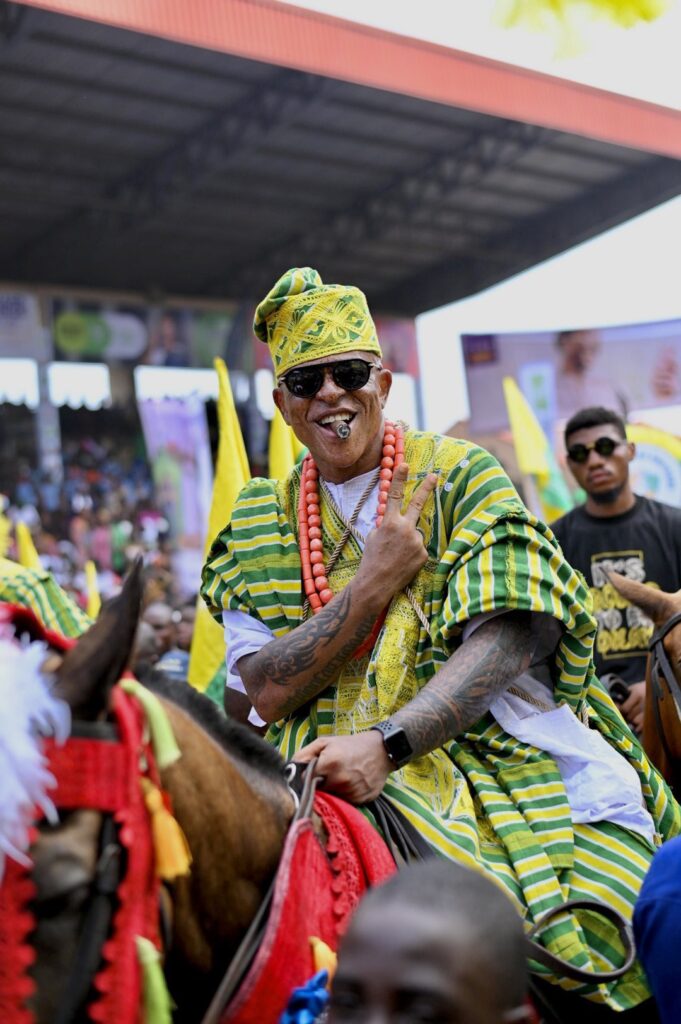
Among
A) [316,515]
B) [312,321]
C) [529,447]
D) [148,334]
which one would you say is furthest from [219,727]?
[148,334]

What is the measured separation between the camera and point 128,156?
18.0 metres

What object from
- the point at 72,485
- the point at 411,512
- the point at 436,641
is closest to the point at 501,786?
the point at 436,641

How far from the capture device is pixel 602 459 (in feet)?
20.7

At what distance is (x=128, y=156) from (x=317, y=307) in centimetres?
1561

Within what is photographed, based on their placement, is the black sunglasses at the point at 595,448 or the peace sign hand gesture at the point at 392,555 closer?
the peace sign hand gesture at the point at 392,555

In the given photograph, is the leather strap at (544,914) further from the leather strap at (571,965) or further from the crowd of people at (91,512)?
the crowd of people at (91,512)

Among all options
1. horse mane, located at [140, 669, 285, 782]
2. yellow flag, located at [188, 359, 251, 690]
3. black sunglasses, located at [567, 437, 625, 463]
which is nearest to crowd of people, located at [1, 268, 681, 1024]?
horse mane, located at [140, 669, 285, 782]

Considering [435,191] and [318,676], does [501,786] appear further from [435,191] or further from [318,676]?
[435,191]

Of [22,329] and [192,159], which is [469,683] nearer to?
[192,159]

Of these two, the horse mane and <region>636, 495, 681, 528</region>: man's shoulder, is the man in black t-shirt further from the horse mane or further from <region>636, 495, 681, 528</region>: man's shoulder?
the horse mane

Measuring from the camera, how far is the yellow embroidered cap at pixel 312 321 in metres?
3.27

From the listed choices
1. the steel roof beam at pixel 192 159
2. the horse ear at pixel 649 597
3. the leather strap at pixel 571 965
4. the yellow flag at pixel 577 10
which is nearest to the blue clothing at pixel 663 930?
the leather strap at pixel 571 965

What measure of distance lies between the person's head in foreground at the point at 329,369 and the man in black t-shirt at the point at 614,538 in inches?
116

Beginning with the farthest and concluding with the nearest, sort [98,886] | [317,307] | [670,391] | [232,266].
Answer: [232,266]
[670,391]
[317,307]
[98,886]
